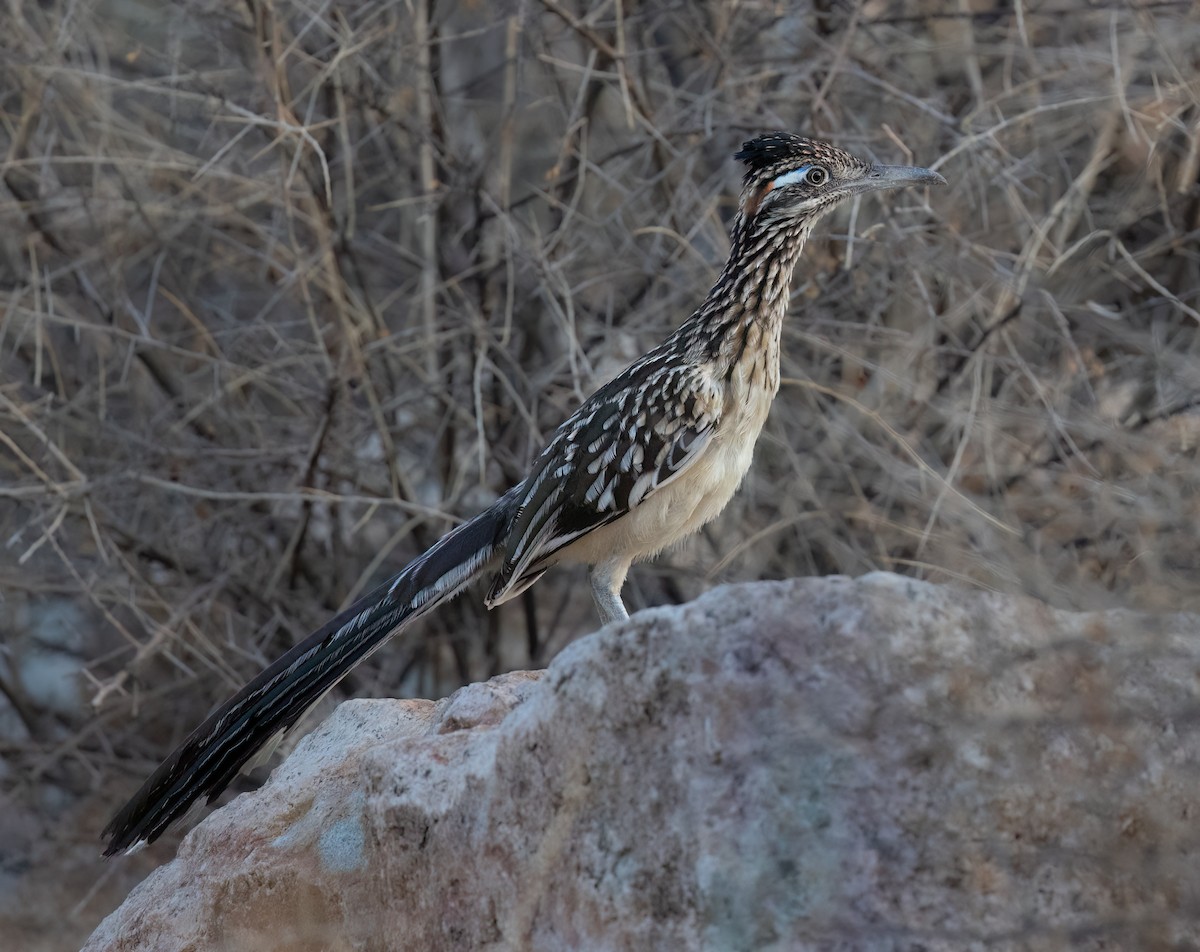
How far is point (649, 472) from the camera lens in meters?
4.46

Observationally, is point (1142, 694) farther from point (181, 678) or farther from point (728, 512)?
point (181, 678)

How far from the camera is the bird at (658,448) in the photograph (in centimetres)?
445

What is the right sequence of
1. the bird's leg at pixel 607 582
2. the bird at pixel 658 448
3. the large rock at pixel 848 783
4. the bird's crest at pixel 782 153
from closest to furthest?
the large rock at pixel 848 783, the bird at pixel 658 448, the bird's leg at pixel 607 582, the bird's crest at pixel 782 153

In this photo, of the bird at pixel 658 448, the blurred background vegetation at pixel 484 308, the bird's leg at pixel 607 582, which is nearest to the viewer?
the bird at pixel 658 448

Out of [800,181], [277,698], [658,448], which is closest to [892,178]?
[800,181]

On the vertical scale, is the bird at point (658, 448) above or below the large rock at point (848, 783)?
below

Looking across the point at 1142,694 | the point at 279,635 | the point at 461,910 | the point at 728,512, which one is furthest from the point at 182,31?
the point at 1142,694

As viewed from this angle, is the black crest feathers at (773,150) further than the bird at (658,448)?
Yes

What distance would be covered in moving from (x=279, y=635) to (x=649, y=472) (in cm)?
317

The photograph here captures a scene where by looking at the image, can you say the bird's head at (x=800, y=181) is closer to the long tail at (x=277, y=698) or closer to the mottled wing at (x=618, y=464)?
the mottled wing at (x=618, y=464)

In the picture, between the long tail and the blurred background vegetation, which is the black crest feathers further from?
the long tail

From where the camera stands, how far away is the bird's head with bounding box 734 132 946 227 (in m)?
4.78

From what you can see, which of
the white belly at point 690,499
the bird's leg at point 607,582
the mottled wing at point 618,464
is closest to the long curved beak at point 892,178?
the white belly at point 690,499

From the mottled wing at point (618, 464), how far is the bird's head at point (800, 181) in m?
0.62
